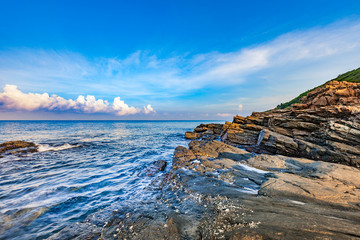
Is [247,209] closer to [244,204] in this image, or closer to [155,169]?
[244,204]

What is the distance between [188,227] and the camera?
16.4 ft

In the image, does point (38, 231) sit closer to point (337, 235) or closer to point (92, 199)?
point (92, 199)

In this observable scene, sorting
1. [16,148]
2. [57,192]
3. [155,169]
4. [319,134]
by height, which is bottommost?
[155,169]

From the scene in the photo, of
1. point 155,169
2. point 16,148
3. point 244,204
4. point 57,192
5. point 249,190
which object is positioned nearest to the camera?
point 244,204

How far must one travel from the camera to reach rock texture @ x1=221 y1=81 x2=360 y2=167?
1493 cm

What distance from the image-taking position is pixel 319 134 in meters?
17.6

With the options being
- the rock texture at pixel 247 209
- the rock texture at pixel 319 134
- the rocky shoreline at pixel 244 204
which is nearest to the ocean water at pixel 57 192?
the rocky shoreline at pixel 244 204

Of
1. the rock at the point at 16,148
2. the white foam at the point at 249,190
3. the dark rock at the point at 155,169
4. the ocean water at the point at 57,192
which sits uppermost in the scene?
the rock at the point at 16,148

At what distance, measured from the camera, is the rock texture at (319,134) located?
1493cm

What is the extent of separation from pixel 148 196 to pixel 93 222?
281 centimetres

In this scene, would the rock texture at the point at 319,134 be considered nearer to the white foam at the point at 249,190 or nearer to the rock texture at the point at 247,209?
the rock texture at the point at 247,209

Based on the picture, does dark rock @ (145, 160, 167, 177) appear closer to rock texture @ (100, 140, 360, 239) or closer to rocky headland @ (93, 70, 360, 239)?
rocky headland @ (93, 70, 360, 239)

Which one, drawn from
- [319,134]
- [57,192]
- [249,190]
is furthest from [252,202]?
[319,134]

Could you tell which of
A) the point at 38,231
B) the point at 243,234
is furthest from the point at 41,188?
the point at 243,234
